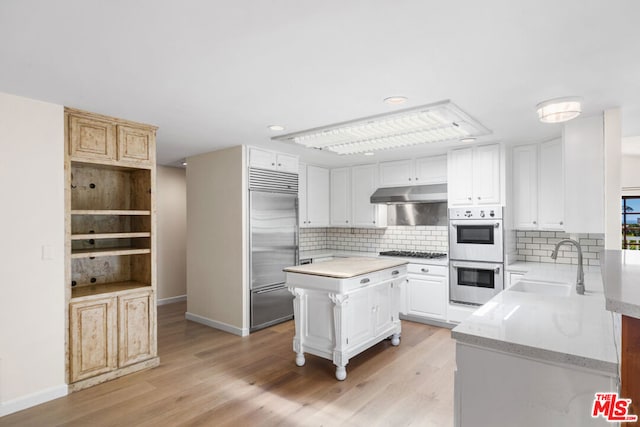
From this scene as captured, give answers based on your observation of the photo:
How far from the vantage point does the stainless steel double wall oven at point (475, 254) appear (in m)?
4.30

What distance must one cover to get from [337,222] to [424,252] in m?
1.58

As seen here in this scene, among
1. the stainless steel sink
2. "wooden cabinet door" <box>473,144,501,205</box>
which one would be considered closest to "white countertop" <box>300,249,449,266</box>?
"wooden cabinet door" <box>473,144,501,205</box>

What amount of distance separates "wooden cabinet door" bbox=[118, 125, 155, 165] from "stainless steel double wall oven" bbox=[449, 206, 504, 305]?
3.75 m

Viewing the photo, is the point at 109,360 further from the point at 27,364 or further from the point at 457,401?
the point at 457,401

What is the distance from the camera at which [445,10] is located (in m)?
1.57

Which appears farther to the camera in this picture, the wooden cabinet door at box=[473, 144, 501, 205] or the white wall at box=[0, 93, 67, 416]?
the wooden cabinet door at box=[473, 144, 501, 205]

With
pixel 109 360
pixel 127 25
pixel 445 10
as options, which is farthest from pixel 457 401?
pixel 109 360

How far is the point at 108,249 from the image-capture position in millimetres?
3543

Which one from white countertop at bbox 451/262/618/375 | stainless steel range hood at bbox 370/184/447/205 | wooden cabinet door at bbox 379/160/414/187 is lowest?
white countertop at bbox 451/262/618/375

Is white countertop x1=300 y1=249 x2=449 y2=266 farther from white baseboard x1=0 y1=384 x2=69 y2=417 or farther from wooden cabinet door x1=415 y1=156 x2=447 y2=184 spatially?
white baseboard x1=0 y1=384 x2=69 y2=417

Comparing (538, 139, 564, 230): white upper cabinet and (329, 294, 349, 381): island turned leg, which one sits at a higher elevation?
(538, 139, 564, 230): white upper cabinet

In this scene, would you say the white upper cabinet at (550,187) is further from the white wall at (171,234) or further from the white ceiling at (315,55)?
the white wall at (171,234)

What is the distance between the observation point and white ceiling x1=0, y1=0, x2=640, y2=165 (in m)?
1.58

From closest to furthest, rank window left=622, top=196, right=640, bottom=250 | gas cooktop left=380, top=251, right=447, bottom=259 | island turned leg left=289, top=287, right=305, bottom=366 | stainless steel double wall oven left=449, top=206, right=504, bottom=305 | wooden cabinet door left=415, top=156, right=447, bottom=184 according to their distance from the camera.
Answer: island turned leg left=289, top=287, right=305, bottom=366 < stainless steel double wall oven left=449, top=206, right=504, bottom=305 < wooden cabinet door left=415, top=156, right=447, bottom=184 < gas cooktop left=380, top=251, right=447, bottom=259 < window left=622, top=196, right=640, bottom=250
